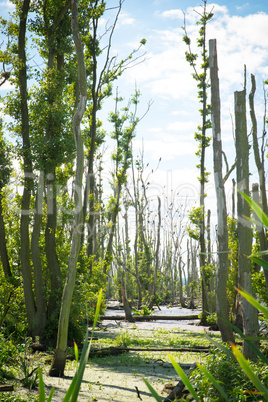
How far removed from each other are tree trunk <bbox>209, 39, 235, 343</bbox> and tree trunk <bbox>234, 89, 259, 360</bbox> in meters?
1.16

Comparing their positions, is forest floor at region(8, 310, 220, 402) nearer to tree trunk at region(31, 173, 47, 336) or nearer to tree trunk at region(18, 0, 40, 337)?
tree trunk at region(31, 173, 47, 336)

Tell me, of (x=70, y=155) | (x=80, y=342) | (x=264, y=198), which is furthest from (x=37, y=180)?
(x=264, y=198)

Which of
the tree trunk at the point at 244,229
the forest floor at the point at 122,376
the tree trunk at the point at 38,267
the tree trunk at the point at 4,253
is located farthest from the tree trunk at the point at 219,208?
the tree trunk at the point at 4,253

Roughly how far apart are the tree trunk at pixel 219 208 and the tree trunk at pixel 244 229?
116 cm

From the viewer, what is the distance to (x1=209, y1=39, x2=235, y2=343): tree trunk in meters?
7.40

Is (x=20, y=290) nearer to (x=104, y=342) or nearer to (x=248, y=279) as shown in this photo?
(x=104, y=342)

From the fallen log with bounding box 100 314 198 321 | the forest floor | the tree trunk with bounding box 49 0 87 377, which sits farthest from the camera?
the fallen log with bounding box 100 314 198 321

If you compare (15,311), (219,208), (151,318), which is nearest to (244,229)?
(219,208)

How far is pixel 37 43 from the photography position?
34.4 ft

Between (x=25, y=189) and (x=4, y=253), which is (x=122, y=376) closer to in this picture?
(x=25, y=189)

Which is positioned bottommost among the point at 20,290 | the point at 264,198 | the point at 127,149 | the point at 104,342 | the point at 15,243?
the point at 104,342

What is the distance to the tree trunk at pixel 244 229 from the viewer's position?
5.95 meters

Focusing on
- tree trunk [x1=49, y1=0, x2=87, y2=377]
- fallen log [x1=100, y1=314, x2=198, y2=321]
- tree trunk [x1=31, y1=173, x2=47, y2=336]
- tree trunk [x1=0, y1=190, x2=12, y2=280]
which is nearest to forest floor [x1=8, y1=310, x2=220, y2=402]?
tree trunk [x1=49, y1=0, x2=87, y2=377]

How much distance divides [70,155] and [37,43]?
342 centimetres
